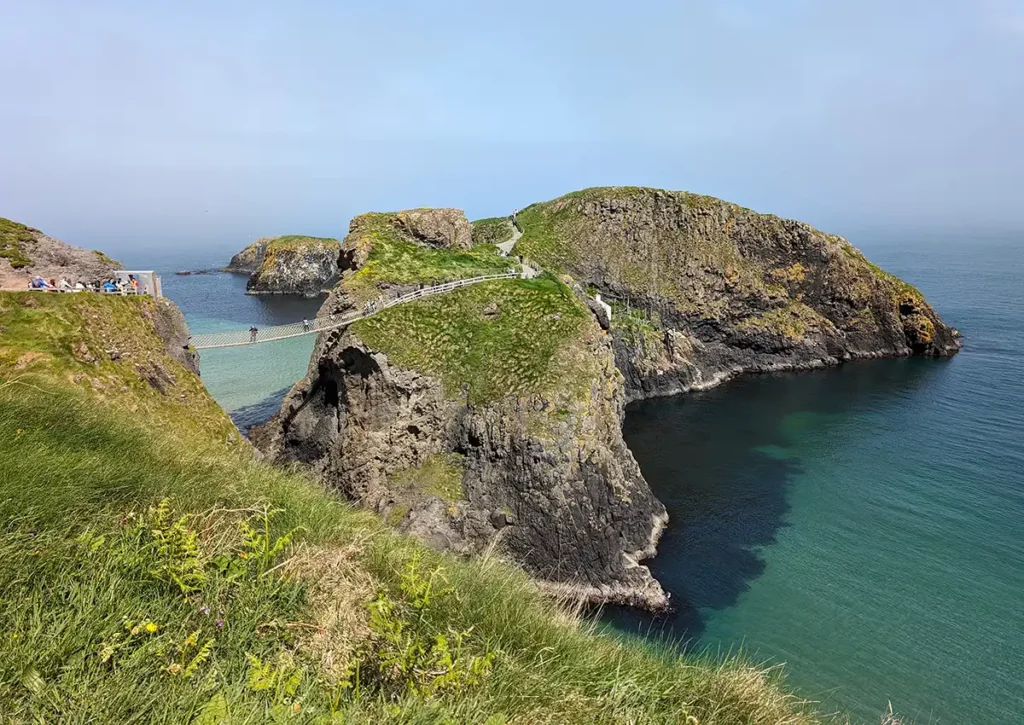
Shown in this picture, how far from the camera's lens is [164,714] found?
3525mm

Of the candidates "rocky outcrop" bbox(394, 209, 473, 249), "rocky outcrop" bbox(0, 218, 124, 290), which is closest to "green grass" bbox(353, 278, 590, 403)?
"rocky outcrop" bbox(394, 209, 473, 249)

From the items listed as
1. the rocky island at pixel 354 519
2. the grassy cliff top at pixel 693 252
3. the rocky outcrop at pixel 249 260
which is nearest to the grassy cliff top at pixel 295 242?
the rocky outcrop at pixel 249 260

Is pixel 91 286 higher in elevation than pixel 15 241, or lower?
lower

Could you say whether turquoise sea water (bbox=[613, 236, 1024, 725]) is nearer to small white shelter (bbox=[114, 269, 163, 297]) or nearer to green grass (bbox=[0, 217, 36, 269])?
small white shelter (bbox=[114, 269, 163, 297])

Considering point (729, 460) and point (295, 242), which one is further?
point (295, 242)

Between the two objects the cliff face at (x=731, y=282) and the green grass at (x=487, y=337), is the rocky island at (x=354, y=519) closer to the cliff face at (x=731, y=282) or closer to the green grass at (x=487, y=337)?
the green grass at (x=487, y=337)

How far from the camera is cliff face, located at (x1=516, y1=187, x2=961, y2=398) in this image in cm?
6494

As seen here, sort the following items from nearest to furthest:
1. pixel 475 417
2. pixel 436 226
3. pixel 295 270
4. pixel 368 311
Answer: pixel 475 417, pixel 368 311, pixel 436 226, pixel 295 270

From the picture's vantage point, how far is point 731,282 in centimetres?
6612

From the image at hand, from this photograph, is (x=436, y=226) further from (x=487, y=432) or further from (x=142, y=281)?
(x=142, y=281)

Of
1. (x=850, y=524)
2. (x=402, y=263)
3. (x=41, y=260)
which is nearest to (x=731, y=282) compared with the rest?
(x=850, y=524)

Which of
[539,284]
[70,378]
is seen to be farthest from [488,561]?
[539,284]

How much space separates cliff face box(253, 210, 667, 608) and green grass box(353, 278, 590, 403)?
0.26 ft

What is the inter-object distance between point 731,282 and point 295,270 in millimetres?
94051
